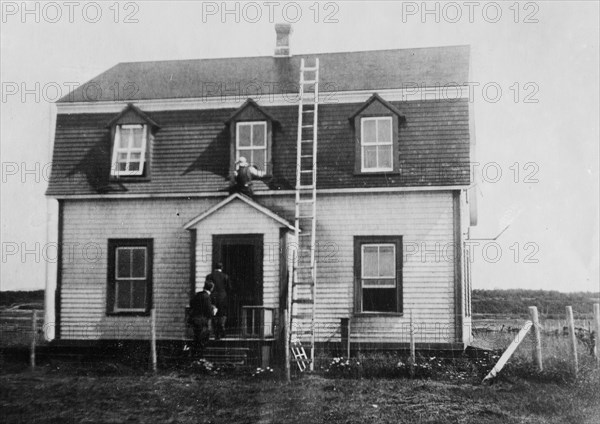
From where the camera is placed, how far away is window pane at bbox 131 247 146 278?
9.84 meters

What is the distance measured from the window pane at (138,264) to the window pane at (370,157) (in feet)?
12.0

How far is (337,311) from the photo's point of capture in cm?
983

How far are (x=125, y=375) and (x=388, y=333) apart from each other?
3798mm

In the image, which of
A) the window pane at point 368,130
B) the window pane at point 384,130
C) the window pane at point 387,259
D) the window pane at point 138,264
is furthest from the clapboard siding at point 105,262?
the window pane at point 384,130

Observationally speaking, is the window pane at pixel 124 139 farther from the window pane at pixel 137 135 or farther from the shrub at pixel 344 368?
the shrub at pixel 344 368

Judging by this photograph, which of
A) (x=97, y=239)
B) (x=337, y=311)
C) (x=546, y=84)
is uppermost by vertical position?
(x=546, y=84)

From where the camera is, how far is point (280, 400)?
7691 millimetres

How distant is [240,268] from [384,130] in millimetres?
3107

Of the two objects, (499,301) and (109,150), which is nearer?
(499,301)

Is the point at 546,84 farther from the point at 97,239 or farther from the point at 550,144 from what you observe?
the point at 97,239

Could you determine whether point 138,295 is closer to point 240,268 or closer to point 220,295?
point 220,295

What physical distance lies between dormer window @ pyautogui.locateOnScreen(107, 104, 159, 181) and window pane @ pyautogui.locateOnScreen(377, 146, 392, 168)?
136 inches

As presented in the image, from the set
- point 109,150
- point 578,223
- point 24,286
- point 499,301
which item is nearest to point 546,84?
point 578,223

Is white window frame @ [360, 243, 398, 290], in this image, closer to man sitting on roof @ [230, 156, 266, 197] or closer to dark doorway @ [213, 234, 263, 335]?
dark doorway @ [213, 234, 263, 335]
